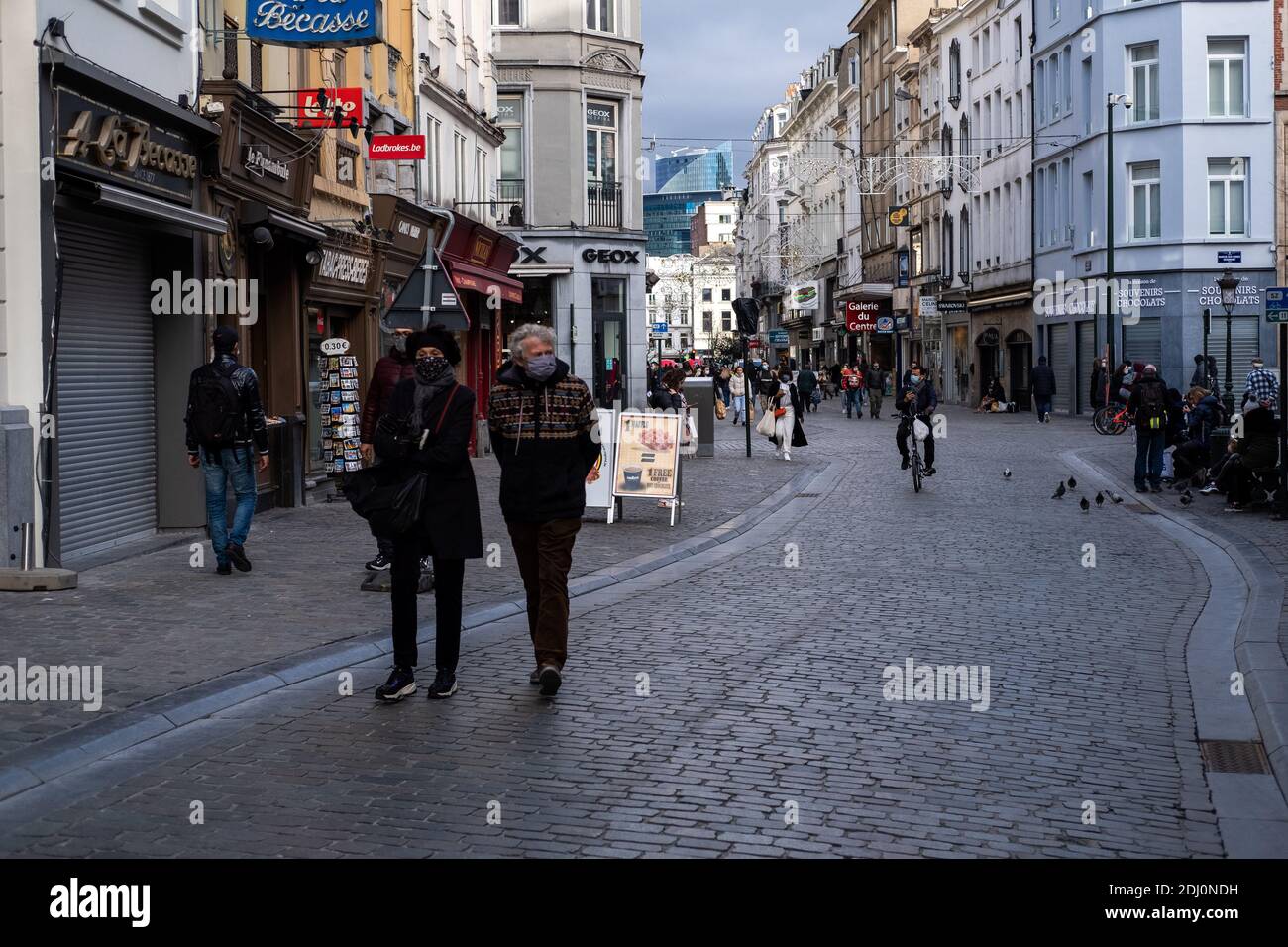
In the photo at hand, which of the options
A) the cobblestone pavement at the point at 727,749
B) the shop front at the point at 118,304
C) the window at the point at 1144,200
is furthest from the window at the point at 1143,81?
the cobblestone pavement at the point at 727,749

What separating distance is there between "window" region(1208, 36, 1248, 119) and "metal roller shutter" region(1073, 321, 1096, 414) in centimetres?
694

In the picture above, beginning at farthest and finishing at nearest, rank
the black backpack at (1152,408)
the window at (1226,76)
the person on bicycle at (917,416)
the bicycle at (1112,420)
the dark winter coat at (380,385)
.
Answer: the window at (1226,76) → the bicycle at (1112,420) → the person on bicycle at (917,416) → the black backpack at (1152,408) → the dark winter coat at (380,385)

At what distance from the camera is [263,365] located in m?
20.5

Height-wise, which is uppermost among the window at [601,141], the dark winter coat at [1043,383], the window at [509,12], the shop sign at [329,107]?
the window at [509,12]

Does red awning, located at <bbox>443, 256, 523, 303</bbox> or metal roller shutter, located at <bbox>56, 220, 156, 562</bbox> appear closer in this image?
metal roller shutter, located at <bbox>56, 220, 156, 562</bbox>

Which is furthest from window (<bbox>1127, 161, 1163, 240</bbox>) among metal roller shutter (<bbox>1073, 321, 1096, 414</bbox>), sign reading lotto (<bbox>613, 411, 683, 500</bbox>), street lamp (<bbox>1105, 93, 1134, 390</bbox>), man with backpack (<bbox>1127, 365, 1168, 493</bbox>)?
sign reading lotto (<bbox>613, 411, 683, 500</bbox>)

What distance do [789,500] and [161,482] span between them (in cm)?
795

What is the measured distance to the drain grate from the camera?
22.9 feet

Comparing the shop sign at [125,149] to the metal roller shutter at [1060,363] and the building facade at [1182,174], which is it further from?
the metal roller shutter at [1060,363]

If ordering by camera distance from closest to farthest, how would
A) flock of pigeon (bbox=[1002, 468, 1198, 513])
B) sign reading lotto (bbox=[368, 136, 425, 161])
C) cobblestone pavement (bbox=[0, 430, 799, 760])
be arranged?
cobblestone pavement (bbox=[0, 430, 799, 760])
flock of pigeon (bbox=[1002, 468, 1198, 513])
sign reading lotto (bbox=[368, 136, 425, 161])

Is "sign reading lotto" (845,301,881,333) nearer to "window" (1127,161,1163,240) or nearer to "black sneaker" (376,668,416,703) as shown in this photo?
"window" (1127,161,1163,240)

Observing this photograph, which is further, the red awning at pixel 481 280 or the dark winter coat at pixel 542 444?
the red awning at pixel 481 280

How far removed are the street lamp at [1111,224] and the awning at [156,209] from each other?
3110 centimetres

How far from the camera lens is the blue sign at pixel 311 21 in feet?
55.0
